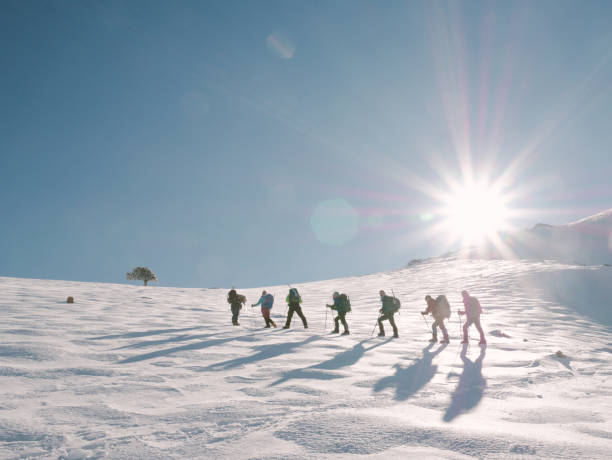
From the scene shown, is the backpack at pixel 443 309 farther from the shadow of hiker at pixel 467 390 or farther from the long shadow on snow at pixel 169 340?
the long shadow on snow at pixel 169 340

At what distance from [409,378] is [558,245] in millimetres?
72207

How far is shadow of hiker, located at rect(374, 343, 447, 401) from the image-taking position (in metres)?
5.51

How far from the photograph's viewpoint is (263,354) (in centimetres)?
772

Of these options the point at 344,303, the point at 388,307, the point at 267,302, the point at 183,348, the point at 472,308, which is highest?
the point at 267,302

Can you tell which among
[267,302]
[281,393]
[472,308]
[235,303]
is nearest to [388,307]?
[472,308]

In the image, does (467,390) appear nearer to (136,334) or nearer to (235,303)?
(136,334)

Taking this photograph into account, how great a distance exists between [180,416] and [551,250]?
A: 72.8 m

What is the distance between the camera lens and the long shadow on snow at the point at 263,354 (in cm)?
665

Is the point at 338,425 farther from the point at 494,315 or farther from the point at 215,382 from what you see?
the point at 494,315

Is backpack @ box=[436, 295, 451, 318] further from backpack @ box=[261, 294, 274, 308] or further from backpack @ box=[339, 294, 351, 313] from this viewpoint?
backpack @ box=[261, 294, 274, 308]

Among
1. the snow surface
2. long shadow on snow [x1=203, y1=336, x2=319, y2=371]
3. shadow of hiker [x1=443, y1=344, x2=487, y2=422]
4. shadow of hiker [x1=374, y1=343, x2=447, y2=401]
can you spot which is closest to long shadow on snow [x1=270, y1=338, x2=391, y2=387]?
the snow surface

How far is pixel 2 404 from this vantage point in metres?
4.23

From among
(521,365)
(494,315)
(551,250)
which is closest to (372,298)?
(494,315)

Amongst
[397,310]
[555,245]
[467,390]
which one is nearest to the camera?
[467,390]
